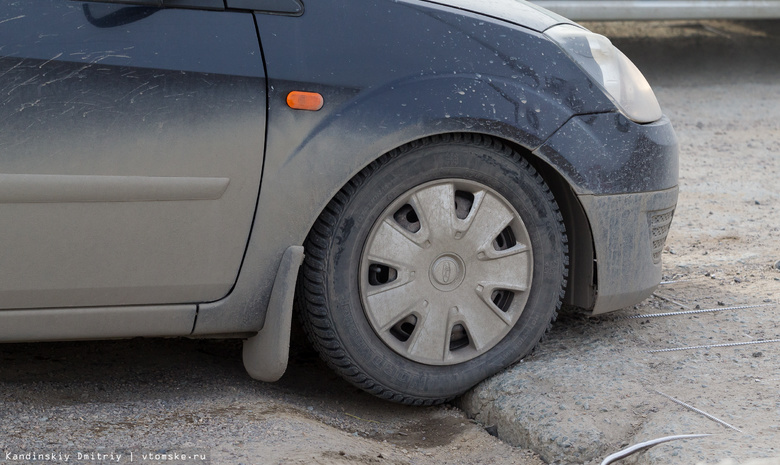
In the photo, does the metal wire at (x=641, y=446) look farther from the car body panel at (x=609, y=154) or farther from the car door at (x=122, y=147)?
the car door at (x=122, y=147)

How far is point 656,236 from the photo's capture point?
2949 millimetres

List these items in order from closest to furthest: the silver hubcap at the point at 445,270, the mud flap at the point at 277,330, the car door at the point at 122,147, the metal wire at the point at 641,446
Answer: the car door at the point at 122,147 → the metal wire at the point at 641,446 → the mud flap at the point at 277,330 → the silver hubcap at the point at 445,270

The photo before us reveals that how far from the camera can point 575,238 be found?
9.58 ft

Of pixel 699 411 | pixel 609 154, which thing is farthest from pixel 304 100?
pixel 699 411

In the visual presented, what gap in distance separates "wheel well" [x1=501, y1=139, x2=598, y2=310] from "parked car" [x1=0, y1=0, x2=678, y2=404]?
0.01 meters

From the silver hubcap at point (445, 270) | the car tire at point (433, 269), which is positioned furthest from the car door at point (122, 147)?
the silver hubcap at point (445, 270)

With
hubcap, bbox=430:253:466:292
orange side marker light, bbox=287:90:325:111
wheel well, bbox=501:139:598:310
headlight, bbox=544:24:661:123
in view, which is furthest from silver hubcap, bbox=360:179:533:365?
headlight, bbox=544:24:661:123

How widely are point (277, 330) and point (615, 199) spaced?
1.15m

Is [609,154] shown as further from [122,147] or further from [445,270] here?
[122,147]

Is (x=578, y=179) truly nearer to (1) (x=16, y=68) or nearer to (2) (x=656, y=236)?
(2) (x=656, y=236)

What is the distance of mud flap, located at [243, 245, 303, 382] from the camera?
2.52 metres

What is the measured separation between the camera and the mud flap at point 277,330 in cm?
252

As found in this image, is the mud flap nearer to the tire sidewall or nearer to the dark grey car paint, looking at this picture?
the dark grey car paint

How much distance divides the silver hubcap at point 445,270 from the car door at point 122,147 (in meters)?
0.47
